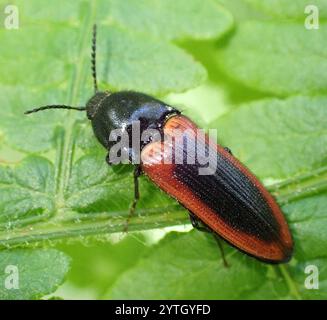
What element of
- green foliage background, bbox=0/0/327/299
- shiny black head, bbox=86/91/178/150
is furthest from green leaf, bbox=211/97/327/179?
shiny black head, bbox=86/91/178/150

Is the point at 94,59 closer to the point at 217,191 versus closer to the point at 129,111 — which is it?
the point at 129,111

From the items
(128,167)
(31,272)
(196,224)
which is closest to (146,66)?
(128,167)

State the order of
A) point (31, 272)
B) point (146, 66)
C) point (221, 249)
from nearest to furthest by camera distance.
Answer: point (31, 272) → point (221, 249) → point (146, 66)

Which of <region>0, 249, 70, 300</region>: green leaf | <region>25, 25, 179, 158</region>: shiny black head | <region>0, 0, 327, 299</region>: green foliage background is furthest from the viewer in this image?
<region>25, 25, 179, 158</region>: shiny black head

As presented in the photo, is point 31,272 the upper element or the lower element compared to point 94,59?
lower

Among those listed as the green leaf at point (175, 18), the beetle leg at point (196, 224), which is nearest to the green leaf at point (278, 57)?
the green leaf at point (175, 18)

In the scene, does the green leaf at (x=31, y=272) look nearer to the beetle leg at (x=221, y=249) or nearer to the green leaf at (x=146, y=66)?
the beetle leg at (x=221, y=249)

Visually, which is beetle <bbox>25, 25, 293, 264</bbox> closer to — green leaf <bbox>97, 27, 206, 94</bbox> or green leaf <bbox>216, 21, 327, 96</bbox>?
green leaf <bbox>97, 27, 206, 94</bbox>
